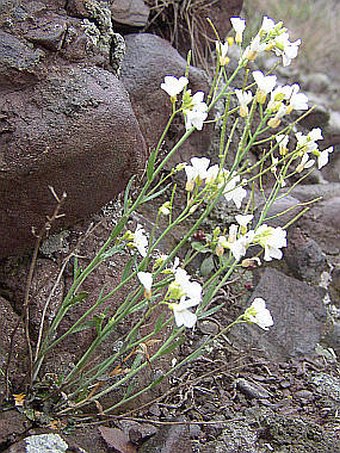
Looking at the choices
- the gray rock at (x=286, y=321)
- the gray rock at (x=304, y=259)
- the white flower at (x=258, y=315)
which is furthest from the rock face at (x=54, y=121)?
the gray rock at (x=304, y=259)

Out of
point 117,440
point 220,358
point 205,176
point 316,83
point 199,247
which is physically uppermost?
point 205,176

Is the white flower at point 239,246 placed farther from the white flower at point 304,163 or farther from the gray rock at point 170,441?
the gray rock at point 170,441

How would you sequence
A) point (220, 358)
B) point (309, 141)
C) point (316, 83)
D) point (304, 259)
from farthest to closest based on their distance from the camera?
1. point (316, 83)
2. point (304, 259)
3. point (220, 358)
4. point (309, 141)

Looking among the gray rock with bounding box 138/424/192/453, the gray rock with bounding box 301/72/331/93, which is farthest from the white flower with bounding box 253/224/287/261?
the gray rock with bounding box 301/72/331/93

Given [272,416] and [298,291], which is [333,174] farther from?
[272,416]

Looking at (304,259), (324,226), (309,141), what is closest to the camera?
(309,141)

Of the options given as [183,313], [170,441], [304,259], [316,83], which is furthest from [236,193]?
[316,83]

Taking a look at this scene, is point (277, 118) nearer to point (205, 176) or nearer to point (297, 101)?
point (297, 101)
